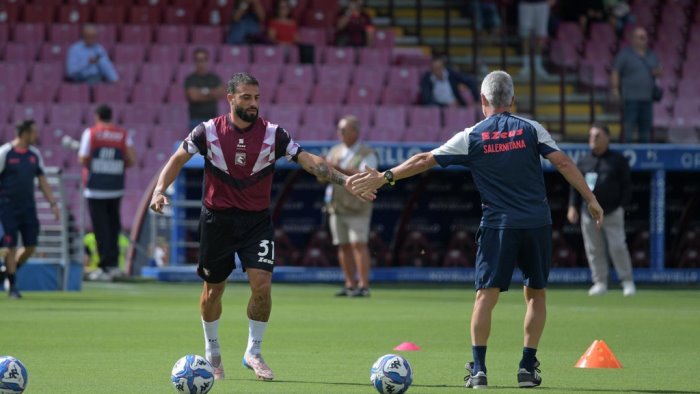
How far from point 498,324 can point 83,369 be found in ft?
18.5

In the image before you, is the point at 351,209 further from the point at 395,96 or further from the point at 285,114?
the point at 395,96

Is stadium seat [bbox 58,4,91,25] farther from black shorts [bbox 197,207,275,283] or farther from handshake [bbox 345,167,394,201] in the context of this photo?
handshake [bbox 345,167,394,201]

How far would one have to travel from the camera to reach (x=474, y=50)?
2659 centimetres

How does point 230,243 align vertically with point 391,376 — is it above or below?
above

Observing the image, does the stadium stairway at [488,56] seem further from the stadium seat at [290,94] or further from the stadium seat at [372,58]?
the stadium seat at [290,94]

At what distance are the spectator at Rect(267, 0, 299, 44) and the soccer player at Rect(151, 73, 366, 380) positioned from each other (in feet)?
55.4

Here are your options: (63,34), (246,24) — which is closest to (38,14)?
(63,34)

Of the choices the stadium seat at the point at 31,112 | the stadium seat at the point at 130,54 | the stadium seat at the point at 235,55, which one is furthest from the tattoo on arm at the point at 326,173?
the stadium seat at the point at 130,54

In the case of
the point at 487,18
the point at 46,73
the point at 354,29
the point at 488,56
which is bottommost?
the point at 46,73

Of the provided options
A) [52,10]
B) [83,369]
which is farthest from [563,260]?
[83,369]

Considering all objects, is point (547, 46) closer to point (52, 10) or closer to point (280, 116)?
point (280, 116)

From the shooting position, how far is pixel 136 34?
1064 inches

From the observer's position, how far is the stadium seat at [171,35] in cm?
2697

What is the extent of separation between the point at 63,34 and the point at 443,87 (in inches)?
280
